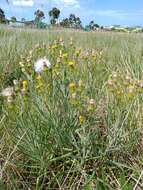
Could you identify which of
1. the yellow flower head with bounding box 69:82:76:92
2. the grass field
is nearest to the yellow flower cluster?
the grass field

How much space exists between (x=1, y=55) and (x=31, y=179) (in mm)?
1771

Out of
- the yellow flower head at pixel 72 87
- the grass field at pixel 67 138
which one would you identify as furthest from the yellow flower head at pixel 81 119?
the yellow flower head at pixel 72 87

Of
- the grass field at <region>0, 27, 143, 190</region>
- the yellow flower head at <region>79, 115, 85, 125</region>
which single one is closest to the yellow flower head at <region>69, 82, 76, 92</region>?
the grass field at <region>0, 27, 143, 190</region>

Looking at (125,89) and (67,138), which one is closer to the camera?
(67,138)

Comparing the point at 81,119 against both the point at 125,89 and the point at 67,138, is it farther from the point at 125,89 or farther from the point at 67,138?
the point at 125,89

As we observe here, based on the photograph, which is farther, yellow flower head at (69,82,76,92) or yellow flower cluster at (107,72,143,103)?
yellow flower cluster at (107,72,143,103)

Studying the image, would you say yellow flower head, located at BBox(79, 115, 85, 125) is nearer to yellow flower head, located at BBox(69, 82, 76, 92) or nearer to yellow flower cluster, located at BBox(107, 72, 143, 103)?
yellow flower head, located at BBox(69, 82, 76, 92)

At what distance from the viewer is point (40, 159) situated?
65.4 inches

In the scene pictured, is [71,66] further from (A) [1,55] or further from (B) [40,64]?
(A) [1,55]

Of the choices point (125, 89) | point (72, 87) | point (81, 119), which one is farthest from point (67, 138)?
point (125, 89)

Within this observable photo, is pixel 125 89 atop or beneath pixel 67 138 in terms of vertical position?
atop

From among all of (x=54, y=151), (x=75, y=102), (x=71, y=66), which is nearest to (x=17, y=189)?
(x=54, y=151)

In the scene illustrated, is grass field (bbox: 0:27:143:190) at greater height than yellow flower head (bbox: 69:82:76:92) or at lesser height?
lesser

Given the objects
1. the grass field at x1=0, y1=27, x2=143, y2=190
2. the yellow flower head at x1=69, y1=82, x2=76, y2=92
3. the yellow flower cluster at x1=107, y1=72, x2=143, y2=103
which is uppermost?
the yellow flower head at x1=69, y1=82, x2=76, y2=92
